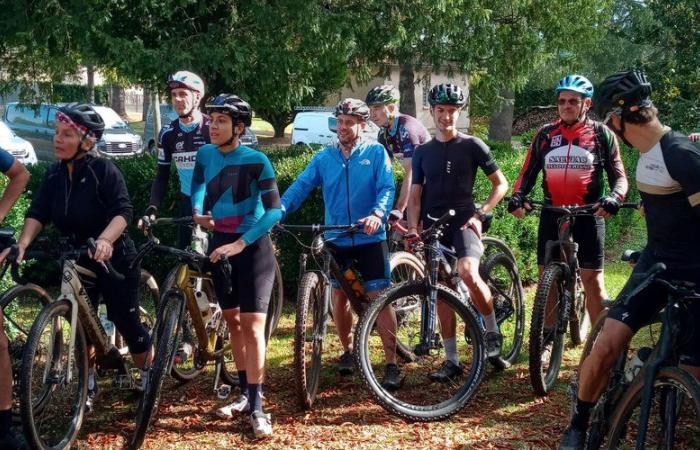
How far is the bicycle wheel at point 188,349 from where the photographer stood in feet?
18.0

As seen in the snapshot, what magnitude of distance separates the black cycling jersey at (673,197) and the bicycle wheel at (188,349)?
288 centimetres

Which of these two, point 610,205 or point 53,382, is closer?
point 53,382

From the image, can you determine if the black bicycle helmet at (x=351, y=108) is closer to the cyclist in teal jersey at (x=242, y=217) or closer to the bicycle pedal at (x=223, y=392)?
the cyclist in teal jersey at (x=242, y=217)

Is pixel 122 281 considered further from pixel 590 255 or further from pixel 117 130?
pixel 117 130

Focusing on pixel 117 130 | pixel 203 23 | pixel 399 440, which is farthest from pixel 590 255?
pixel 117 130

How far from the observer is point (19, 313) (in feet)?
18.1

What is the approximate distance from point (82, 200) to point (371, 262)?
1992mm

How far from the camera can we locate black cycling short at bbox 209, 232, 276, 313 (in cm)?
505

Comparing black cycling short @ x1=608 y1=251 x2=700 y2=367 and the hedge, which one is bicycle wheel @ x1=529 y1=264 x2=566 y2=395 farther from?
the hedge

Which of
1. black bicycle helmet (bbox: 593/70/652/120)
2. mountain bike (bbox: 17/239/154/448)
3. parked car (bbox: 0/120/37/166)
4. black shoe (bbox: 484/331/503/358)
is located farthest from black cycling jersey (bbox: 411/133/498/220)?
parked car (bbox: 0/120/37/166)

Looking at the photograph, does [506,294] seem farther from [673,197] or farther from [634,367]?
[673,197]

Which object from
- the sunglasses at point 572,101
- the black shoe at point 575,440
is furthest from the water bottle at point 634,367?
the sunglasses at point 572,101

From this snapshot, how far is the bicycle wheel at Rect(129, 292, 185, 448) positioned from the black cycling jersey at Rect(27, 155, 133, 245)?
2.20 feet

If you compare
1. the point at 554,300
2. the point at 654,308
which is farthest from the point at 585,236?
the point at 654,308
